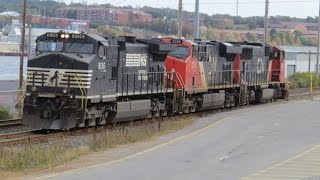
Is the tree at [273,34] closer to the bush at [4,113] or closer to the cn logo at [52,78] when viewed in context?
the bush at [4,113]

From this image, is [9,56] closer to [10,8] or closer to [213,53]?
[10,8]

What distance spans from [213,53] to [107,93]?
35.7 ft

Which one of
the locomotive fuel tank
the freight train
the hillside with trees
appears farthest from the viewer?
the hillside with trees

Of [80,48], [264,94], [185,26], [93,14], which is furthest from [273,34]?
[80,48]

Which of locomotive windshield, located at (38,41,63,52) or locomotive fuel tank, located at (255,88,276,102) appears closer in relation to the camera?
locomotive windshield, located at (38,41,63,52)

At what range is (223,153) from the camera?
15086mm

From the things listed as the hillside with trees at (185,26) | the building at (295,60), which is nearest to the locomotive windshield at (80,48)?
the hillside with trees at (185,26)

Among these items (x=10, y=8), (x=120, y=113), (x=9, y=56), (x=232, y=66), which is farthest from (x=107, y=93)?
(x=9, y=56)

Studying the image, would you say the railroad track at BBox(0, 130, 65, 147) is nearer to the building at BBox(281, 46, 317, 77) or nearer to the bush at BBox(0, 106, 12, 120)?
the bush at BBox(0, 106, 12, 120)

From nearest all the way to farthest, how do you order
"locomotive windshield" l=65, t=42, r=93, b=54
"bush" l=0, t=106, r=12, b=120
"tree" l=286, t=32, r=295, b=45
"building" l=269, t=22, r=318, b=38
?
1. "locomotive windshield" l=65, t=42, r=93, b=54
2. "bush" l=0, t=106, r=12, b=120
3. "building" l=269, t=22, r=318, b=38
4. "tree" l=286, t=32, r=295, b=45

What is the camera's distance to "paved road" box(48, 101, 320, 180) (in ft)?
39.3

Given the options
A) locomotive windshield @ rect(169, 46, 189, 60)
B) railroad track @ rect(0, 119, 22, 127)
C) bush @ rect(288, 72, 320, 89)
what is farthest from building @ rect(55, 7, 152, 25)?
bush @ rect(288, 72, 320, 89)

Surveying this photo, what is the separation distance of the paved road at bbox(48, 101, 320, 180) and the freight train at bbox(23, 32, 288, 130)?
3759mm

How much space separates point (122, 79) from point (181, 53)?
583cm
